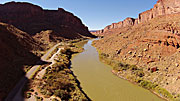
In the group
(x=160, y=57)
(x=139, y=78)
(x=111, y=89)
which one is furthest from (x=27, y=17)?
(x=160, y=57)

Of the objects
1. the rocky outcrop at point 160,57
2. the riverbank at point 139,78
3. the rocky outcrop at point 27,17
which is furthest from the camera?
the rocky outcrop at point 27,17

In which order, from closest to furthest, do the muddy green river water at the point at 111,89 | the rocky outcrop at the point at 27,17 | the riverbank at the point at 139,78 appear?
the riverbank at the point at 139,78, the muddy green river water at the point at 111,89, the rocky outcrop at the point at 27,17

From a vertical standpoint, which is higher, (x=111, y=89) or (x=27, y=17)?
(x=27, y=17)

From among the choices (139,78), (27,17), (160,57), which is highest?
(27,17)

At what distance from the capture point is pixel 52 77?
59.7 feet

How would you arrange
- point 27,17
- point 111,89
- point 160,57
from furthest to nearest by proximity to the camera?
point 27,17, point 160,57, point 111,89

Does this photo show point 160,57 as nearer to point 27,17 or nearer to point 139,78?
point 139,78

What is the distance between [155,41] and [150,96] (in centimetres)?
1553

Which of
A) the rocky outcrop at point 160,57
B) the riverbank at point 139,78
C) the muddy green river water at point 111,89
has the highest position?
the rocky outcrop at point 160,57

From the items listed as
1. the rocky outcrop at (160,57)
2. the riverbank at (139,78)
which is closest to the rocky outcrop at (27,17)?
the riverbank at (139,78)

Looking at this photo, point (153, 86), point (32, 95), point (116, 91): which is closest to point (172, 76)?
point (153, 86)

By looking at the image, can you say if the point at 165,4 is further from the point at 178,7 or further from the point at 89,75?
the point at 89,75

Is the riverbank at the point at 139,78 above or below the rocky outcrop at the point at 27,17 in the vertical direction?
below

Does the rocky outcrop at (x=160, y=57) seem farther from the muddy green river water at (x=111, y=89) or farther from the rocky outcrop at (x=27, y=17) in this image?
the rocky outcrop at (x=27, y=17)
